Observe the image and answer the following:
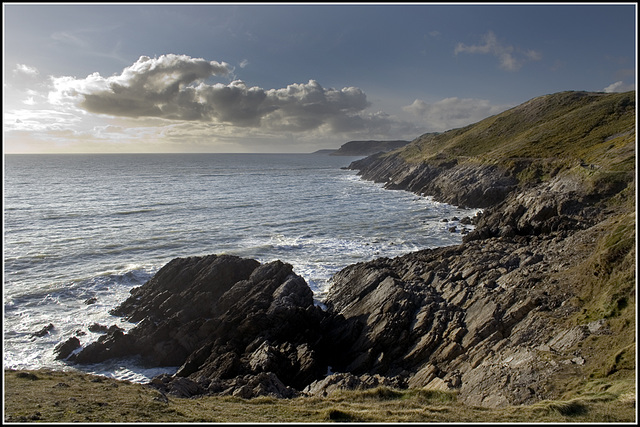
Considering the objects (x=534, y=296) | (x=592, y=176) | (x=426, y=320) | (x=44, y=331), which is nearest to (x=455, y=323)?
(x=426, y=320)

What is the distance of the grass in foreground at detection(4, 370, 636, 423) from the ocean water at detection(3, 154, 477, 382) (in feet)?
28.0

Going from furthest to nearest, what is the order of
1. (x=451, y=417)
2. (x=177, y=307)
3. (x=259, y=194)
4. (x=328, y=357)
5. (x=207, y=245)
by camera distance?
(x=259, y=194) < (x=207, y=245) < (x=177, y=307) < (x=328, y=357) < (x=451, y=417)

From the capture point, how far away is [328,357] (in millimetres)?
25141

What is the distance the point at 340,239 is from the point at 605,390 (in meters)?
39.0

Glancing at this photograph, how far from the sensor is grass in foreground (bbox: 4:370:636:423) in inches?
533

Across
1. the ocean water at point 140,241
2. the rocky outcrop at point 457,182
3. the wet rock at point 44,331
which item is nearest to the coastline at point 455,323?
the ocean water at point 140,241

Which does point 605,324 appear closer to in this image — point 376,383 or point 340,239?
point 376,383

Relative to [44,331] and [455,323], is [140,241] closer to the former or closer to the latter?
[44,331]

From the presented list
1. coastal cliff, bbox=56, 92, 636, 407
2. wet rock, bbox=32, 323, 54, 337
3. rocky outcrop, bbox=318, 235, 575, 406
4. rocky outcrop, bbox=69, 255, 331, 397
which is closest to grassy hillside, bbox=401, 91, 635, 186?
coastal cliff, bbox=56, 92, 636, 407

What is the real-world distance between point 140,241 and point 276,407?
42025mm

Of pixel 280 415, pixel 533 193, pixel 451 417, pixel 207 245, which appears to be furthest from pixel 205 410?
pixel 533 193

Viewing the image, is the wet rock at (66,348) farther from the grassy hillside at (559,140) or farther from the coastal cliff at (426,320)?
the grassy hillside at (559,140)

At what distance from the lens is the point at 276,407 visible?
16094 millimetres

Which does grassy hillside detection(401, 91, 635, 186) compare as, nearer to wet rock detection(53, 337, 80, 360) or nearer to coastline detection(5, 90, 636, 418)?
coastline detection(5, 90, 636, 418)
